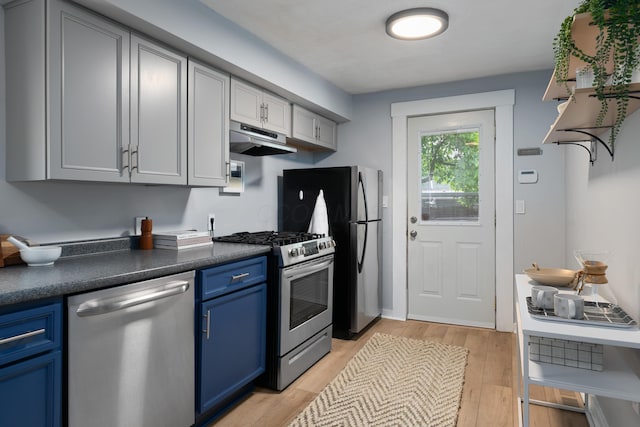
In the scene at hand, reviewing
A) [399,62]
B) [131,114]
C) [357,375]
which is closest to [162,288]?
[131,114]

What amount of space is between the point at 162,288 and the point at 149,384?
1.36ft

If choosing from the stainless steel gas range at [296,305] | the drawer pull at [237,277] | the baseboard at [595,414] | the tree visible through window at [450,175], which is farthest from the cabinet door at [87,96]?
the tree visible through window at [450,175]

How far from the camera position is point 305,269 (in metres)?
2.70

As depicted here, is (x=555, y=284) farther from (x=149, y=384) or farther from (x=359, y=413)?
(x=149, y=384)

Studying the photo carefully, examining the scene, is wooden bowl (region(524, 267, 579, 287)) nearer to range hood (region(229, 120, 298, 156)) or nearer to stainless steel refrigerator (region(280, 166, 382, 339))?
stainless steel refrigerator (region(280, 166, 382, 339))

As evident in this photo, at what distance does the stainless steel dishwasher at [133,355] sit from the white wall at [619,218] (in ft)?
6.23

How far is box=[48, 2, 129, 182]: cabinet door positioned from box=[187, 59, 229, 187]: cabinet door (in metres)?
0.43

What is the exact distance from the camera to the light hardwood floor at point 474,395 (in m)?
2.15

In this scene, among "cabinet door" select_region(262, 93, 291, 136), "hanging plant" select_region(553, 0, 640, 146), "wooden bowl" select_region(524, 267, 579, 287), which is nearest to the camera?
"hanging plant" select_region(553, 0, 640, 146)

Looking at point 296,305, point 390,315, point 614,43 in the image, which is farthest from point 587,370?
point 390,315

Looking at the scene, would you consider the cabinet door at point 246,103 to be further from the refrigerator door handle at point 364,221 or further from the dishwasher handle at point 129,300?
the dishwasher handle at point 129,300

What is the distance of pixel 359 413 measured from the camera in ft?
7.25

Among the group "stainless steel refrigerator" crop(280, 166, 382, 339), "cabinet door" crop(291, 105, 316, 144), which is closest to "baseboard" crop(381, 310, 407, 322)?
"stainless steel refrigerator" crop(280, 166, 382, 339)

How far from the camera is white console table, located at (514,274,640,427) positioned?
52.2 inches
